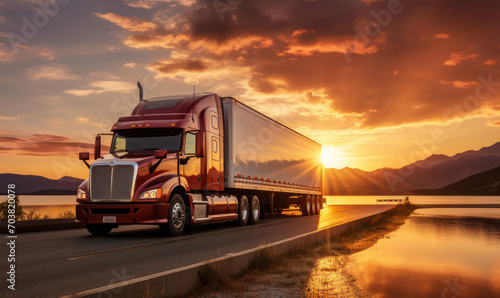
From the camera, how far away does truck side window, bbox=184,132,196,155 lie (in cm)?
1477

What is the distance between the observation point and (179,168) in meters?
14.4

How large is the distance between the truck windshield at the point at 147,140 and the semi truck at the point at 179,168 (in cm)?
3

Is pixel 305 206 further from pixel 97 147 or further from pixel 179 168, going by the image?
pixel 97 147

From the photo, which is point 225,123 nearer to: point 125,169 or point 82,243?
point 125,169

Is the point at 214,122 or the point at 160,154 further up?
the point at 214,122

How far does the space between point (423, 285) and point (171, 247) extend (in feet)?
19.9

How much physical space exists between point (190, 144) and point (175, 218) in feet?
7.68

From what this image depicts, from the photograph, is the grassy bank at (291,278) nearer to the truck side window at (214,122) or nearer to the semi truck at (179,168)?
the semi truck at (179,168)

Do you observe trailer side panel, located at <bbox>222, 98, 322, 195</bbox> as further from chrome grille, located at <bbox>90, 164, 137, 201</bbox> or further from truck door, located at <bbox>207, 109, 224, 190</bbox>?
chrome grille, located at <bbox>90, 164, 137, 201</bbox>

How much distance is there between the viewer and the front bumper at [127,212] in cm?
1321

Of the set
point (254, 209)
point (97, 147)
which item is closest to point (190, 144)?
point (97, 147)

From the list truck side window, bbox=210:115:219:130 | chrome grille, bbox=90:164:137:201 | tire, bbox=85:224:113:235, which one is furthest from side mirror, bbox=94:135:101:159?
truck side window, bbox=210:115:219:130

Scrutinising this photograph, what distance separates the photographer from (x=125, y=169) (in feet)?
43.7

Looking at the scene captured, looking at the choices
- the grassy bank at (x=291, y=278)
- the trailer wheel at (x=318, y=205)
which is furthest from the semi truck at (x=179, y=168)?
the trailer wheel at (x=318, y=205)
